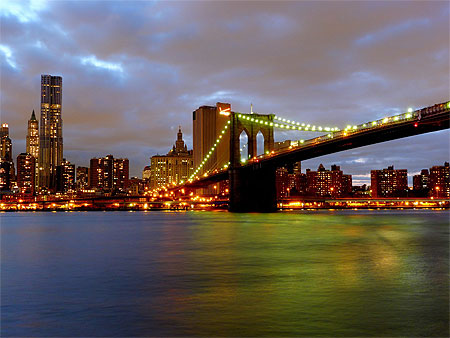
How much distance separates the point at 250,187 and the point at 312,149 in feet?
62.9

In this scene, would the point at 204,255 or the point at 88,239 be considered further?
the point at 88,239

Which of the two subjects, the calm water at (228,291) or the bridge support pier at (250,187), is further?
the bridge support pier at (250,187)

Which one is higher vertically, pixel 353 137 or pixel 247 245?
pixel 353 137

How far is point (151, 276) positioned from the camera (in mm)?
20062

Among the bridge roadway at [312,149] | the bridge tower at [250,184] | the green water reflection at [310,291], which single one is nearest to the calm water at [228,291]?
the green water reflection at [310,291]

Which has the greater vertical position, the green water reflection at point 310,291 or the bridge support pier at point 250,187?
the bridge support pier at point 250,187

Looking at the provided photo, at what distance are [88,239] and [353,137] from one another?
115 feet

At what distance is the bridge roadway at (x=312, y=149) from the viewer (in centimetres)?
5125

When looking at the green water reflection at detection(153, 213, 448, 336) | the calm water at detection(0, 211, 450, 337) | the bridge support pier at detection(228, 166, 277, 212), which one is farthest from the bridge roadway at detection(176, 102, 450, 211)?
the green water reflection at detection(153, 213, 448, 336)

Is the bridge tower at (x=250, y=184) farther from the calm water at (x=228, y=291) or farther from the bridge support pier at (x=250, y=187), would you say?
the calm water at (x=228, y=291)

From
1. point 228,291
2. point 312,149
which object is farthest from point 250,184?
point 228,291

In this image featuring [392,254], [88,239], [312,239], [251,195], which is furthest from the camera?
[251,195]

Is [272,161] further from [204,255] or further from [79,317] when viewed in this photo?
[79,317]

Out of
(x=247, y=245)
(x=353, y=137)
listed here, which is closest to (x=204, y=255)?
(x=247, y=245)
